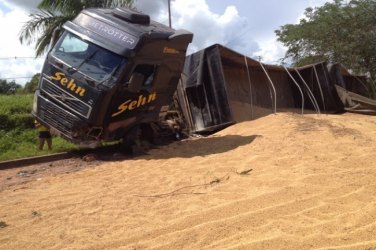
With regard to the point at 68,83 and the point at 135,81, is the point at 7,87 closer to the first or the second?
the point at 68,83

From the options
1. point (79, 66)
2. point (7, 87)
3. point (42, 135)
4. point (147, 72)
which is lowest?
point (42, 135)

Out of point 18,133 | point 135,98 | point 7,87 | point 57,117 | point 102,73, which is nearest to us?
point 102,73

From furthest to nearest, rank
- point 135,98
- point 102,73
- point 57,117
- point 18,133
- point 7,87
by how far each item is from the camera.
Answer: point 7,87, point 18,133, point 135,98, point 57,117, point 102,73

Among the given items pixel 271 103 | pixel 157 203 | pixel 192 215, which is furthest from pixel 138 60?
pixel 271 103

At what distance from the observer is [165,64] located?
30.7ft

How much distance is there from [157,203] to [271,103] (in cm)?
1116

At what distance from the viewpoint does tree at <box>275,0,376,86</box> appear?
877 inches

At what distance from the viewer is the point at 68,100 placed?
8.53 meters

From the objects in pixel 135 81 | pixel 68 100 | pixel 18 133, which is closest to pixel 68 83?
pixel 68 100

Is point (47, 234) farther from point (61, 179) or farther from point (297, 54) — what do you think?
point (297, 54)

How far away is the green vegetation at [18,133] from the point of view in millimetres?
10602

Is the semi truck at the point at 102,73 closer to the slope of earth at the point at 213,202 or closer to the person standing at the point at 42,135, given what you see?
the person standing at the point at 42,135

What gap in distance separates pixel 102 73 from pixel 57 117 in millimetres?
1300

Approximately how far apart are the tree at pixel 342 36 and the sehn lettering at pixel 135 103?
52.2 feet
